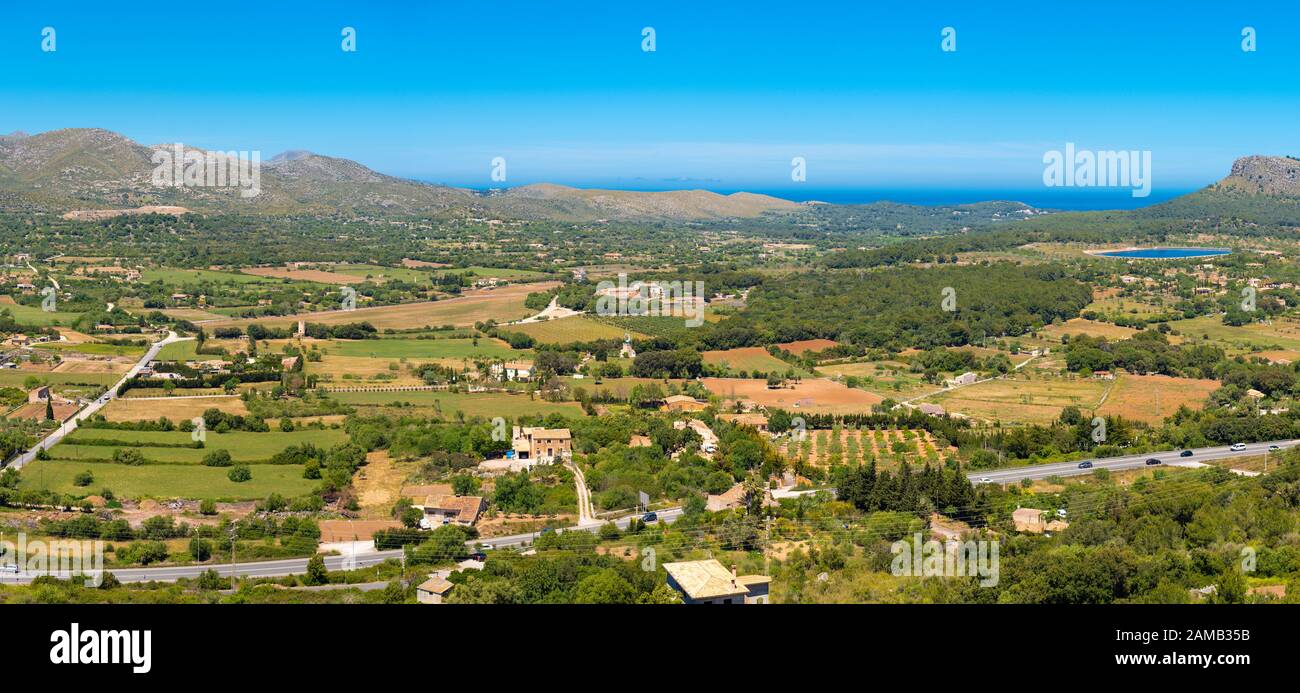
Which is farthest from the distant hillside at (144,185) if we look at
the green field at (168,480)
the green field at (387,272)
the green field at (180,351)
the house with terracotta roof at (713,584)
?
the house with terracotta roof at (713,584)

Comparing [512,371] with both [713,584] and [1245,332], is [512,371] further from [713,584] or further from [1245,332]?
[1245,332]

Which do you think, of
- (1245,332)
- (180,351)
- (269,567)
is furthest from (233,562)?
(1245,332)

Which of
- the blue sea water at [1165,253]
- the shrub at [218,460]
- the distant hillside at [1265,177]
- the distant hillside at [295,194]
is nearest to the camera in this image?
the shrub at [218,460]

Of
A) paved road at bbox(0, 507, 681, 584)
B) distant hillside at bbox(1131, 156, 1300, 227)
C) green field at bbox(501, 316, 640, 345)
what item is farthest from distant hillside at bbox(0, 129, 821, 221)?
paved road at bbox(0, 507, 681, 584)

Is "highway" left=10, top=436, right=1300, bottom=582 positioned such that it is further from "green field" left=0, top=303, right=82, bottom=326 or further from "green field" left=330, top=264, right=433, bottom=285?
"green field" left=330, top=264, right=433, bottom=285

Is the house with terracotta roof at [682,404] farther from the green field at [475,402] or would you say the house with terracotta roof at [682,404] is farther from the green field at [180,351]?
the green field at [180,351]
